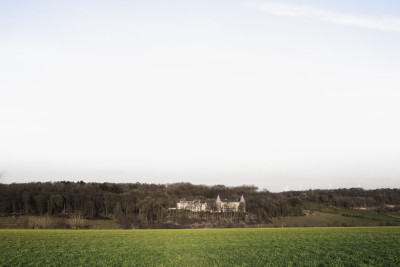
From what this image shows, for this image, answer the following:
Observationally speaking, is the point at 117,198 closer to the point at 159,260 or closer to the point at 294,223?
the point at 294,223

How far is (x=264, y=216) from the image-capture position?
431 feet

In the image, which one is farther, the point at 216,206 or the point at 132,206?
the point at 216,206

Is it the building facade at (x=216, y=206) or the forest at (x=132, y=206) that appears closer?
the forest at (x=132, y=206)

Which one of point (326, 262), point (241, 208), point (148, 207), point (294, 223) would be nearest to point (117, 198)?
point (148, 207)

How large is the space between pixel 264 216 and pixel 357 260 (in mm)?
114002

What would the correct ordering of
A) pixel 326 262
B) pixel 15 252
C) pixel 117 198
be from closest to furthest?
1. pixel 326 262
2. pixel 15 252
3. pixel 117 198

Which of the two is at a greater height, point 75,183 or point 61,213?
point 75,183

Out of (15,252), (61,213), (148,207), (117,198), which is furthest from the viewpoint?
(117,198)

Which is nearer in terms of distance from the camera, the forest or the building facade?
the forest

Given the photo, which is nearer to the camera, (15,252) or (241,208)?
(15,252)

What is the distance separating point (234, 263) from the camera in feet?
69.0

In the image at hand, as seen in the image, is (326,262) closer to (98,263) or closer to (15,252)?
(98,263)

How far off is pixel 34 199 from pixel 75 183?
45843mm

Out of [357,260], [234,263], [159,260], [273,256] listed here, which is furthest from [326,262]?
[159,260]
